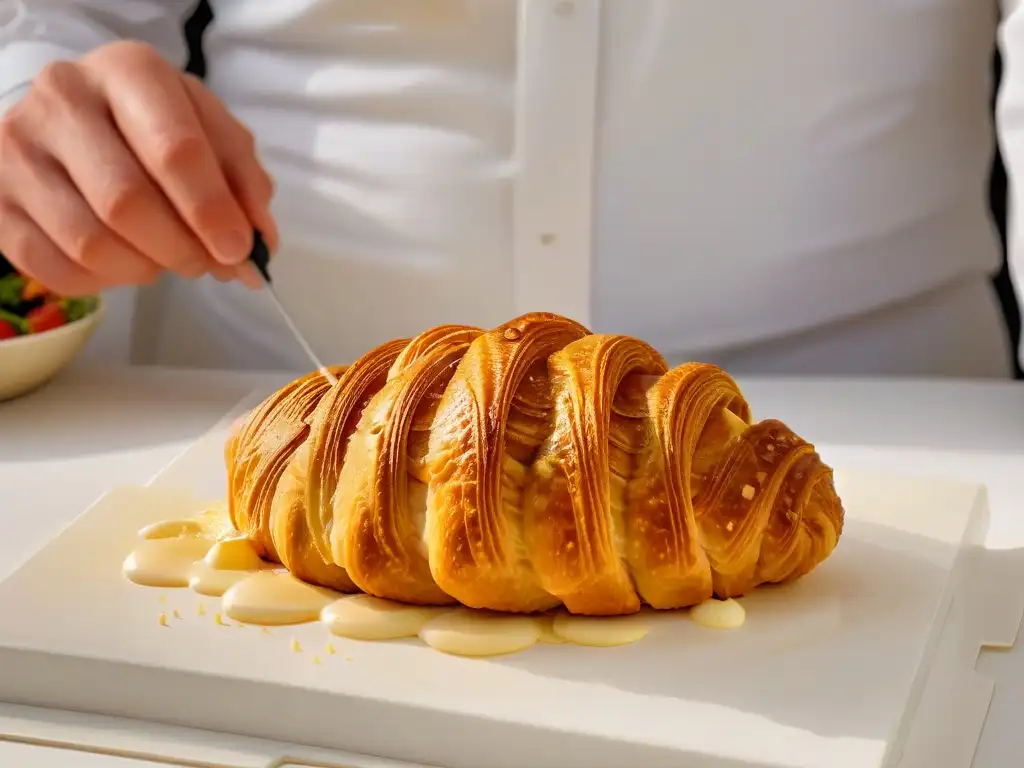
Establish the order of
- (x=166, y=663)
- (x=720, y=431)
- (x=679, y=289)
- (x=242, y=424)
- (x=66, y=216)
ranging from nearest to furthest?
(x=166, y=663) < (x=720, y=431) < (x=242, y=424) < (x=66, y=216) < (x=679, y=289)

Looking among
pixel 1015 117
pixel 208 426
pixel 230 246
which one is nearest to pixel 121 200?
pixel 230 246

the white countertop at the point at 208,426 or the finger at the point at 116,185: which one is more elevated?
the finger at the point at 116,185

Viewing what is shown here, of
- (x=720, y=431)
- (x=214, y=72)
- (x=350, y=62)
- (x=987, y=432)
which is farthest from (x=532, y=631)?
(x=214, y=72)

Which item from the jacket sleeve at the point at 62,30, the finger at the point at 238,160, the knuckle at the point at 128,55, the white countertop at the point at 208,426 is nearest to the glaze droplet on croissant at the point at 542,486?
the white countertop at the point at 208,426

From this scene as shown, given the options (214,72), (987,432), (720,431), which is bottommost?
(987,432)

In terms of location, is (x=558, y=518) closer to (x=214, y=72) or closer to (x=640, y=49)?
(x=640, y=49)

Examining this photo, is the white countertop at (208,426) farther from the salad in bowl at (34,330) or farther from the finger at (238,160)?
the finger at (238,160)

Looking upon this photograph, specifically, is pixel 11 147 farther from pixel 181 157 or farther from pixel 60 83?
pixel 181 157
